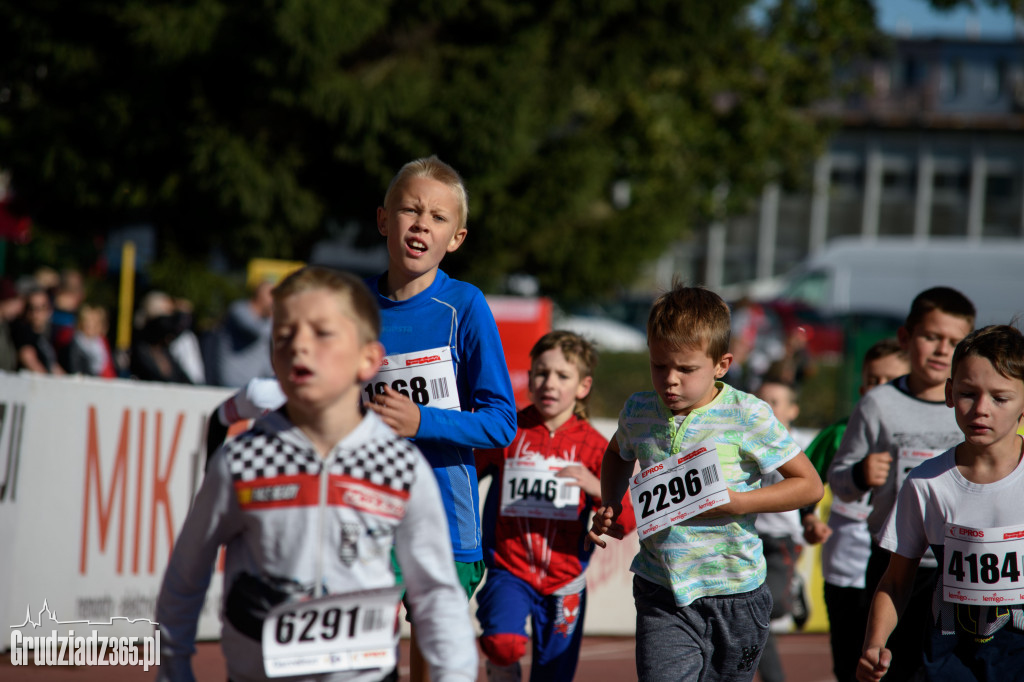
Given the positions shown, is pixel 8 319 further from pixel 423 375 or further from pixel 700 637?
pixel 700 637

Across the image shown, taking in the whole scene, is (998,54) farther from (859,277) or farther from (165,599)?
(165,599)

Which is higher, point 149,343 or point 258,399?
point 149,343

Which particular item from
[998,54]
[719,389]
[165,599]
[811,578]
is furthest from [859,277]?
[998,54]

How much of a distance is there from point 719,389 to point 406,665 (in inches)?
155

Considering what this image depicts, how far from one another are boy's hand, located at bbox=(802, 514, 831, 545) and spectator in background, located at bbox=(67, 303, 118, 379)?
7.17m

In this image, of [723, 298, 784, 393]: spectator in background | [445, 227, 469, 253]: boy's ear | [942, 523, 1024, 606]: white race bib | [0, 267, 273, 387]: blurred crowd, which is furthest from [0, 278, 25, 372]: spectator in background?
[723, 298, 784, 393]: spectator in background

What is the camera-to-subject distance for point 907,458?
4.74 meters

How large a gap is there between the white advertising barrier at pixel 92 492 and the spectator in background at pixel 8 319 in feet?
7.77

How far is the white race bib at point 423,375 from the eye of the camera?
12.1 feet

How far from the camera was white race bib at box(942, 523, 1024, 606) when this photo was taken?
3520mm

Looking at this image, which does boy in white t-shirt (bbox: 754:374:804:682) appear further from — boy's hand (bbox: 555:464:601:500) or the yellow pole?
the yellow pole

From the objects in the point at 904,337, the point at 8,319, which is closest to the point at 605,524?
the point at 904,337

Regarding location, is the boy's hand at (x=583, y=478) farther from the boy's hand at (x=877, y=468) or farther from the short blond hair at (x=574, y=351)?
the boy's hand at (x=877, y=468)

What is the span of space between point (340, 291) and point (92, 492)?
4.68 meters
